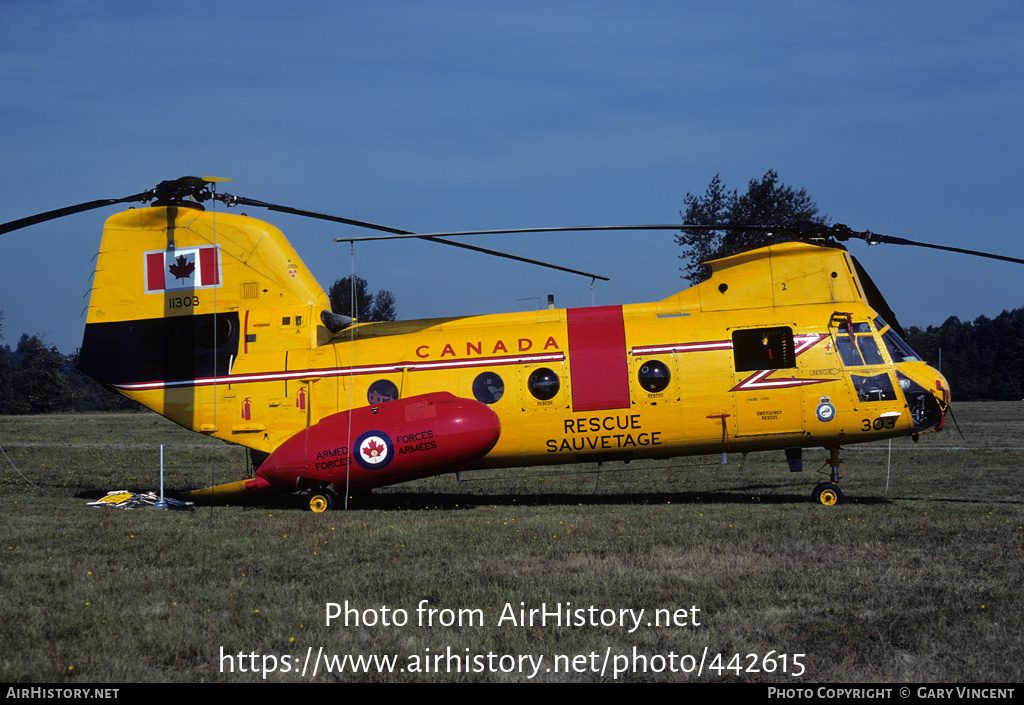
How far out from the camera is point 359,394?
16922 mm

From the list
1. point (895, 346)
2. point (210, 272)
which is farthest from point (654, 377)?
point (210, 272)

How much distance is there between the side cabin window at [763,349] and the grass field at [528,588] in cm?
269

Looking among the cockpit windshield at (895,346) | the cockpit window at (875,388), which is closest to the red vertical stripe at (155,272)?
the cockpit window at (875,388)

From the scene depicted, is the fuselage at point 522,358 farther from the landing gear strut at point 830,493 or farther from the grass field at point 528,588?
the grass field at point 528,588

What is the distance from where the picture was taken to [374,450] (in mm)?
15953

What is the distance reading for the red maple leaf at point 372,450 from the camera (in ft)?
52.3

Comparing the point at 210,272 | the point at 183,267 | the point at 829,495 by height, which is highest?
the point at 183,267

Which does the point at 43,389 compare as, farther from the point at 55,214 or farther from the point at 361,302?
the point at 55,214

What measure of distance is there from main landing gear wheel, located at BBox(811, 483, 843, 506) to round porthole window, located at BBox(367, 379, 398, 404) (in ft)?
27.6

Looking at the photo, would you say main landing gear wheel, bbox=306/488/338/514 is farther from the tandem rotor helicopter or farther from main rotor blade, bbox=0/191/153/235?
main rotor blade, bbox=0/191/153/235

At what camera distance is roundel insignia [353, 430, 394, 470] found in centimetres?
1591

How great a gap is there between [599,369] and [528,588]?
289 inches
